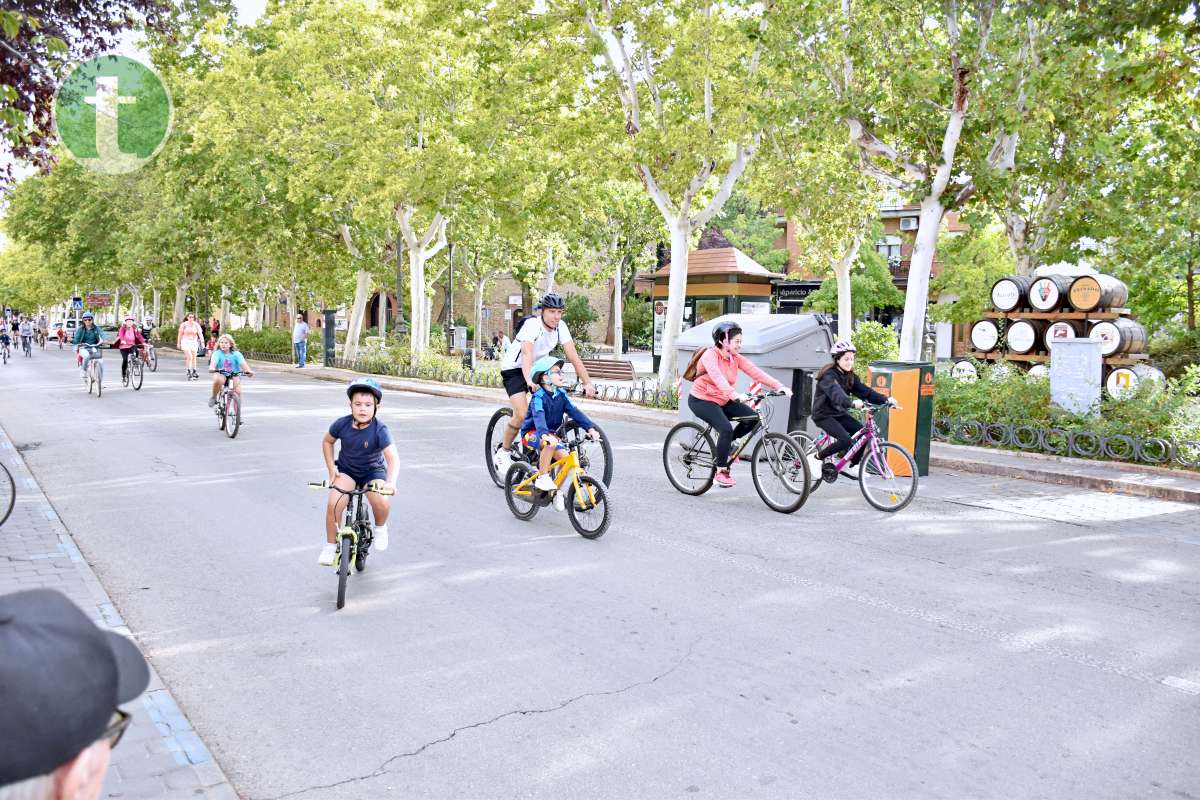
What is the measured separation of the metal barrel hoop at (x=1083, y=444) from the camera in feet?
41.6

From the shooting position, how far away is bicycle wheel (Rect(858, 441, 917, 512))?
934 centimetres

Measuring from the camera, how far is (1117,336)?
1870 centimetres

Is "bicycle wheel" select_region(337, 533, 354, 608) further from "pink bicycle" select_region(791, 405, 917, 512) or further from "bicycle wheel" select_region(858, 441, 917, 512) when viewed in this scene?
"bicycle wheel" select_region(858, 441, 917, 512)

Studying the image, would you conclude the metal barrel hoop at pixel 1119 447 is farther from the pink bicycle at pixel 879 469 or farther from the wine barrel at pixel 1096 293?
the wine barrel at pixel 1096 293

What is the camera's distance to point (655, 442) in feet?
49.1

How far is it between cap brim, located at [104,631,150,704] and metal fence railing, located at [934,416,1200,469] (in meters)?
13.0

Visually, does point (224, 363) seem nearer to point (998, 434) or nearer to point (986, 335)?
point (998, 434)

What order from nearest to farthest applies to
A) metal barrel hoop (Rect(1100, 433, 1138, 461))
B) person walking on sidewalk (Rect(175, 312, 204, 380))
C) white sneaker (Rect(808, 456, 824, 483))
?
white sneaker (Rect(808, 456, 824, 483)) < metal barrel hoop (Rect(1100, 433, 1138, 461)) < person walking on sidewalk (Rect(175, 312, 204, 380))

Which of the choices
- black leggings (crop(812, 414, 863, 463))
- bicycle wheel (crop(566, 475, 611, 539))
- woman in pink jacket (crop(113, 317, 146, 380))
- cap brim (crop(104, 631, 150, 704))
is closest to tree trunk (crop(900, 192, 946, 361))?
black leggings (crop(812, 414, 863, 463))

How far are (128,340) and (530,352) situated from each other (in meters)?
16.8

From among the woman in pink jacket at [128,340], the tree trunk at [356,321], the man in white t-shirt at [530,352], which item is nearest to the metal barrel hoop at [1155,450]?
the man in white t-shirt at [530,352]

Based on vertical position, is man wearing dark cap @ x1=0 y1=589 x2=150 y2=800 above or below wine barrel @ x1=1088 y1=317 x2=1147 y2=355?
below

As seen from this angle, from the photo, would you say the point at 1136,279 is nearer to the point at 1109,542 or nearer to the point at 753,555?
the point at 1109,542

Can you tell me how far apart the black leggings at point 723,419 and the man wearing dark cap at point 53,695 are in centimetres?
815
